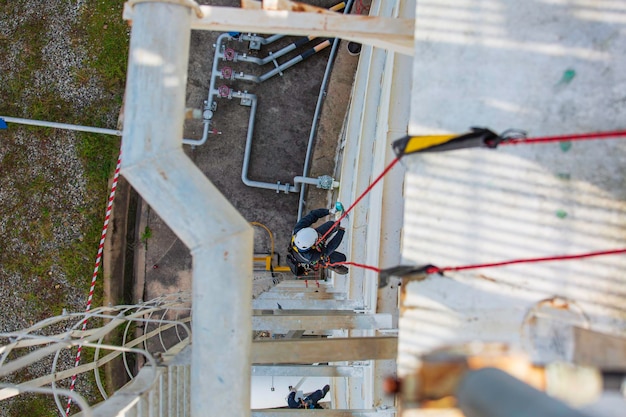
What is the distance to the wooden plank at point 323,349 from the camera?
10.4ft

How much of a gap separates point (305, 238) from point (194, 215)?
315 cm

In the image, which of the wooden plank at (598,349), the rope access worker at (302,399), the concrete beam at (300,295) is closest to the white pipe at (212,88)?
the concrete beam at (300,295)

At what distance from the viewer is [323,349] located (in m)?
3.21

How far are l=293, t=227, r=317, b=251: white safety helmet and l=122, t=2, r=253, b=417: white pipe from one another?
9.83 feet

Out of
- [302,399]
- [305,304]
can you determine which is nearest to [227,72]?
[305,304]

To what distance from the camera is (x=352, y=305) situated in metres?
5.45

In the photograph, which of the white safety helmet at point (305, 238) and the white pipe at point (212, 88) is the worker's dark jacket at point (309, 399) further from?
the white pipe at point (212, 88)

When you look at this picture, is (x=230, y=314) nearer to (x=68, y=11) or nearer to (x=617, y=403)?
(x=617, y=403)

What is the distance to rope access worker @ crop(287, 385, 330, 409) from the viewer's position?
657 cm

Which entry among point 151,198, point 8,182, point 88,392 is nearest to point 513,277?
point 151,198

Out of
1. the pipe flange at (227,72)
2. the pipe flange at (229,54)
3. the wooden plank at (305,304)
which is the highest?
the pipe flange at (229,54)

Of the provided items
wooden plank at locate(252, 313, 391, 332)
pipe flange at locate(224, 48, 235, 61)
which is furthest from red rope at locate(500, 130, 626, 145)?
pipe flange at locate(224, 48, 235, 61)

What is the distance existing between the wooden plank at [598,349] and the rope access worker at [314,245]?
3.73 meters

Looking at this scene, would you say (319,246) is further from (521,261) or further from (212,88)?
(521,261)
